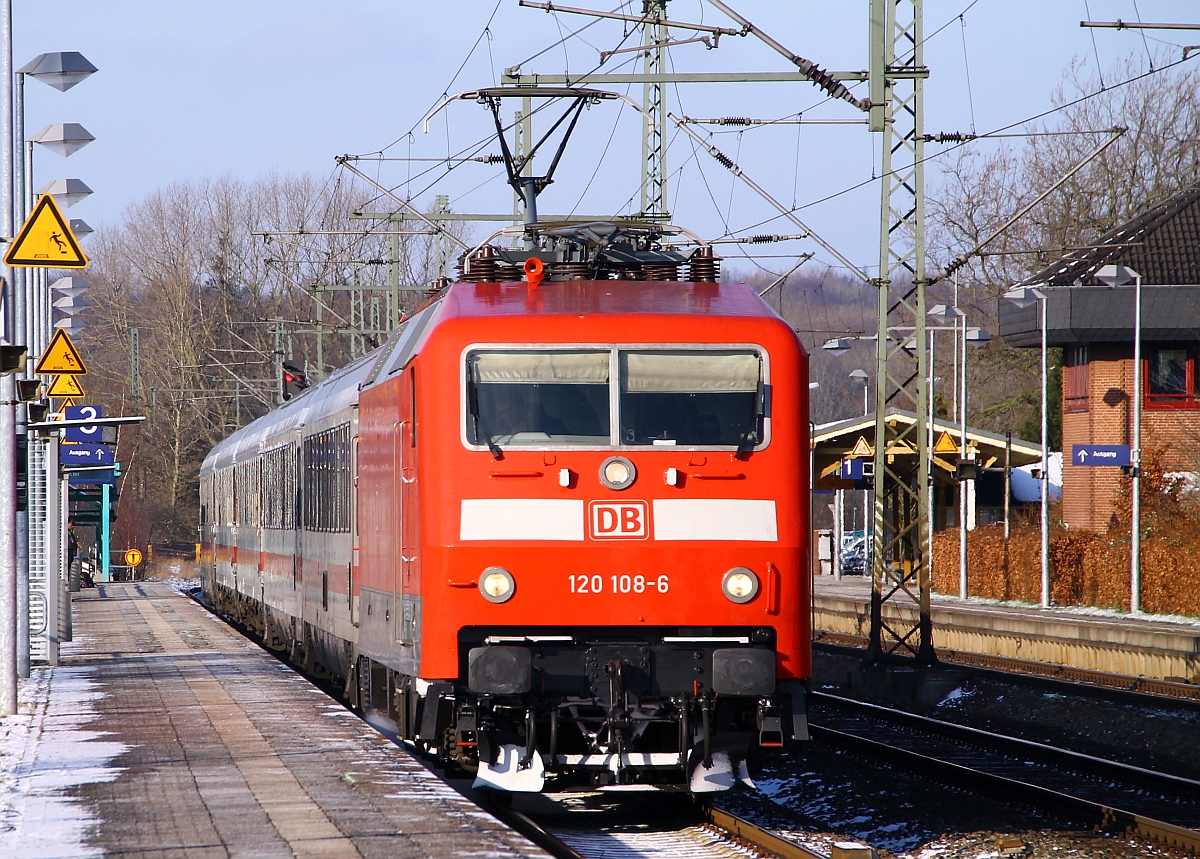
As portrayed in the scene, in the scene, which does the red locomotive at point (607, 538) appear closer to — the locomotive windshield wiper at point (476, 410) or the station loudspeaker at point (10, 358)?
the locomotive windshield wiper at point (476, 410)

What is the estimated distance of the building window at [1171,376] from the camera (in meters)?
38.5

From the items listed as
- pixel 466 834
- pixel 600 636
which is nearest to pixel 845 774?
pixel 600 636

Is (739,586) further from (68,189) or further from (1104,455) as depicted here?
(1104,455)

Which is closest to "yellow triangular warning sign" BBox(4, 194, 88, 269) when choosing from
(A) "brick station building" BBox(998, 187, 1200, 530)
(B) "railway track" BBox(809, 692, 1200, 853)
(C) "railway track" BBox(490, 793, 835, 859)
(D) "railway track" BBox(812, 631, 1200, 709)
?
(C) "railway track" BBox(490, 793, 835, 859)

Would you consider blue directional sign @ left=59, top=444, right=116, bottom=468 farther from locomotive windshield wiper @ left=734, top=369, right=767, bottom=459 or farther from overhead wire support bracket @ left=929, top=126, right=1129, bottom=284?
locomotive windshield wiper @ left=734, top=369, right=767, bottom=459

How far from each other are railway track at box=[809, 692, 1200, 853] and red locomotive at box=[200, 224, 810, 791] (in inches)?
94.1

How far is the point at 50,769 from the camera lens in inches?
419

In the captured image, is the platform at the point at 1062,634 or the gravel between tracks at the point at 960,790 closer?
the gravel between tracks at the point at 960,790

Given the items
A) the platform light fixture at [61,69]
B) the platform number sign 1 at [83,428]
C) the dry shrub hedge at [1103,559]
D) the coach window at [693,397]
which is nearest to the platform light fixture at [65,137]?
the platform light fixture at [61,69]

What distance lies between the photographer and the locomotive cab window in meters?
9.53

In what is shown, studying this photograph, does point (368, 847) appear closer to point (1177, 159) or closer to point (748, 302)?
point (748, 302)

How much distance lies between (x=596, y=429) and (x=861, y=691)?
43.0 ft

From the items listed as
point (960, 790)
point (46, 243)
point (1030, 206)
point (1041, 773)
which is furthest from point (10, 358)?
point (1030, 206)

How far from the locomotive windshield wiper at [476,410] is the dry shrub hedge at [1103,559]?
2087 centimetres
